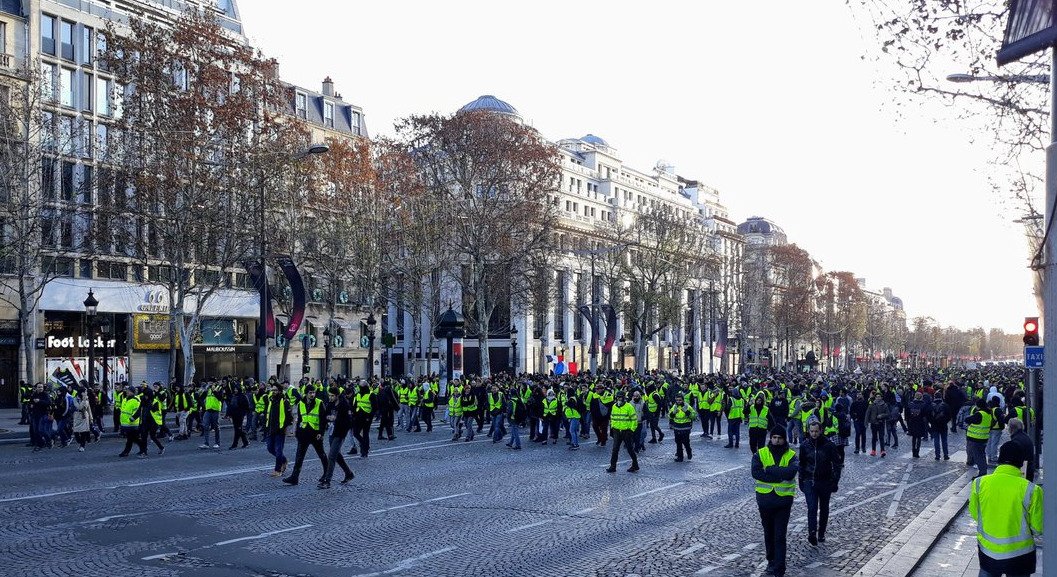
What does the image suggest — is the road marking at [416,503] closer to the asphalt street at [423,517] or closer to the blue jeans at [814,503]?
the asphalt street at [423,517]

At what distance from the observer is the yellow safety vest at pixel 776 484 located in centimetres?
985

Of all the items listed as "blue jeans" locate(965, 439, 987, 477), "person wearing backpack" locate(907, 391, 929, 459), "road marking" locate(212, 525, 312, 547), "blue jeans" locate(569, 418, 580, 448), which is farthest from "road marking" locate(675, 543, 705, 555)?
"person wearing backpack" locate(907, 391, 929, 459)

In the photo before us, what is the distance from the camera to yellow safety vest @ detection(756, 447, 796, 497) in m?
9.85

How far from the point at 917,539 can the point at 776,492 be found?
10.4 feet

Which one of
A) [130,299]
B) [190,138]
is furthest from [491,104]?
[190,138]

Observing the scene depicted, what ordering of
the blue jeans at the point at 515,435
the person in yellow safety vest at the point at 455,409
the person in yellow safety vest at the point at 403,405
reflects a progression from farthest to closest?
the person in yellow safety vest at the point at 403,405
the person in yellow safety vest at the point at 455,409
the blue jeans at the point at 515,435

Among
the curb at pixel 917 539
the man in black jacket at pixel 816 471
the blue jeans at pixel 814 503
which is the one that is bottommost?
the curb at pixel 917 539

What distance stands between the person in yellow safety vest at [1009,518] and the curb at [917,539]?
2.58 meters

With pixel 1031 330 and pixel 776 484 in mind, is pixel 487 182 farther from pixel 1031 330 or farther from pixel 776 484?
pixel 776 484

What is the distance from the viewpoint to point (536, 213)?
46562 mm

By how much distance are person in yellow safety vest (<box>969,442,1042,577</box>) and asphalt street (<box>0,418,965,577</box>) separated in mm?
3021

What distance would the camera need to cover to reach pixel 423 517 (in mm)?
13211

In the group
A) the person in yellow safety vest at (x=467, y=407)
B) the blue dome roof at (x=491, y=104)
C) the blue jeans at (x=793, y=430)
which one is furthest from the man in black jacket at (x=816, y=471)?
the blue dome roof at (x=491, y=104)

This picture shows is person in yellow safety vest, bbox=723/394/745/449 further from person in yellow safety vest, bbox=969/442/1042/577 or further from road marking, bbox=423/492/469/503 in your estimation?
person in yellow safety vest, bbox=969/442/1042/577
